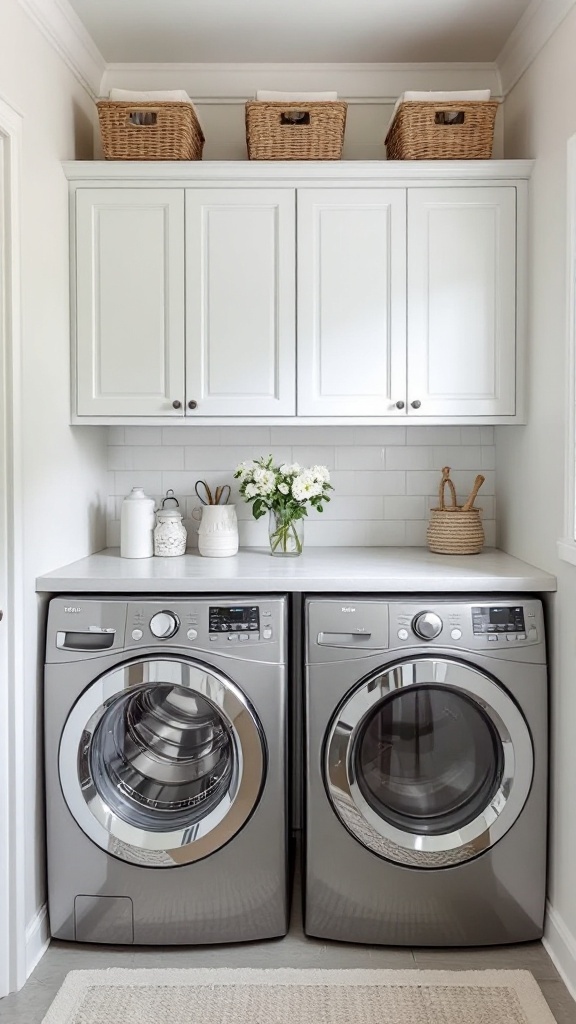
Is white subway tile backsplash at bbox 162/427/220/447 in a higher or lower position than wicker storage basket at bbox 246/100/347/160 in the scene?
lower

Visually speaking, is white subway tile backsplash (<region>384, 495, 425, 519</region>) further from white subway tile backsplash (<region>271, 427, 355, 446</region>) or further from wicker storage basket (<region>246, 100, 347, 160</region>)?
wicker storage basket (<region>246, 100, 347, 160</region>)

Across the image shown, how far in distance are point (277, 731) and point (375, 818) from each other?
372mm

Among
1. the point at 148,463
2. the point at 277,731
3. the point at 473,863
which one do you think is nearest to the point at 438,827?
the point at 473,863

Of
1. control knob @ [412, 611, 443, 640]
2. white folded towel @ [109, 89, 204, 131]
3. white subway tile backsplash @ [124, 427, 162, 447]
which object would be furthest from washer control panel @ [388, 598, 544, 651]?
white folded towel @ [109, 89, 204, 131]

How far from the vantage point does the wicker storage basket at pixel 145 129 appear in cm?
242

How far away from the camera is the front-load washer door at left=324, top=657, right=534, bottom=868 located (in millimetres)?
2141

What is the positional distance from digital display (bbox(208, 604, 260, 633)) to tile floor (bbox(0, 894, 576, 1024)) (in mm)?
928

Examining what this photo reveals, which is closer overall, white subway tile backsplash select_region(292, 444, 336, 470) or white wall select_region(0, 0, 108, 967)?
white wall select_region(0, 0, 108, 967)

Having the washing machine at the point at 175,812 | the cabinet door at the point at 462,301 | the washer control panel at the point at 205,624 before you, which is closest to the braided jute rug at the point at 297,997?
the washing machine at the point at 175,812

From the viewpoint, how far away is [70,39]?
240 centimetres

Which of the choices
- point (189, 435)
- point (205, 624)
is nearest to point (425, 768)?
point (205, 624)

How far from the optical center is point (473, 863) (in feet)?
7.12

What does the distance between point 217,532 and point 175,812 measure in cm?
90

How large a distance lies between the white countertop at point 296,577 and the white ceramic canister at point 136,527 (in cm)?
12
